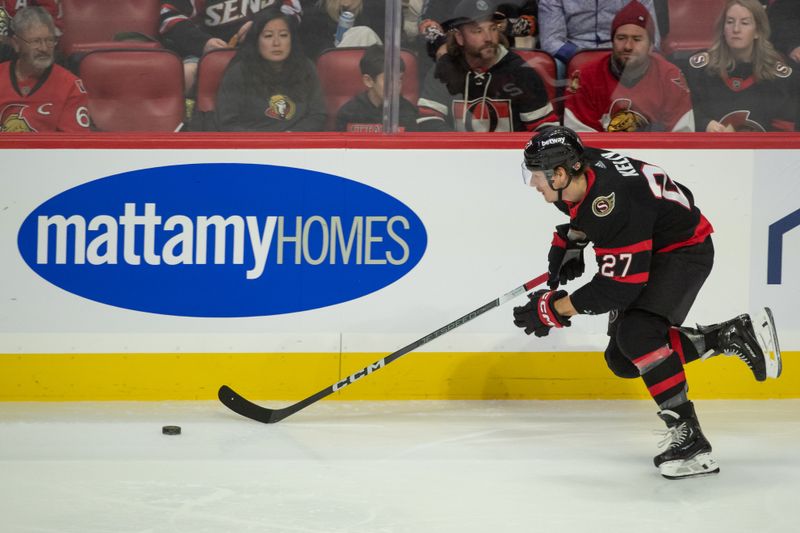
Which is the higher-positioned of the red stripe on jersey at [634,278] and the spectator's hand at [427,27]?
the spectator's hand at [427,27]

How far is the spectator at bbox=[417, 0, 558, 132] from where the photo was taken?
434 cm

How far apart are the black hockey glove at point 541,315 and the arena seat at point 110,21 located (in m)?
1.90

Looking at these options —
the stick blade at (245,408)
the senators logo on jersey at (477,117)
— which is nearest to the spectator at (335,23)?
the senators logo on jersey at (477,117)

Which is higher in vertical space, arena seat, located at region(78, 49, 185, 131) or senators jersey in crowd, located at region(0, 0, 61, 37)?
senators jersey in crowd, located at region(0, 0, 61, 37)

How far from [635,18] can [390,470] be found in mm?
2210

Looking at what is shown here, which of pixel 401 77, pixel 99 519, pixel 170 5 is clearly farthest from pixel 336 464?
pixel 170 5

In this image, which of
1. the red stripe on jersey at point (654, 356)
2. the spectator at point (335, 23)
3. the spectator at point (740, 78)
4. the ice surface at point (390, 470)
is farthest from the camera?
the spectator at point (740, 78)

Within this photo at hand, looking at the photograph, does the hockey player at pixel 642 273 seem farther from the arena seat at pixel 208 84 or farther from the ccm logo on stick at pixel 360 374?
the arena seat at pixel 208 84

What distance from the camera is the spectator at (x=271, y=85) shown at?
428 cm

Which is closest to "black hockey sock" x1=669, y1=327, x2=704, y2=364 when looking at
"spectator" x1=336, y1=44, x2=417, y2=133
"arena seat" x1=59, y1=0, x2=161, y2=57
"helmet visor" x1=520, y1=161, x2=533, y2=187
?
"helmet visor" x1=520, y1=161, x2=533, y2=187

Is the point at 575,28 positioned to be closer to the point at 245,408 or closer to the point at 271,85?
the point at 271,85

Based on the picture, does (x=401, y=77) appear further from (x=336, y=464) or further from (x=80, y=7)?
(x=336, y=464)

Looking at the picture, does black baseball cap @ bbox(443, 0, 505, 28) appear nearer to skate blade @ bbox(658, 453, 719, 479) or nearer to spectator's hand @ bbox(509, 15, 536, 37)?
spectator's hand @ bbox(509, 15, 536, 37)

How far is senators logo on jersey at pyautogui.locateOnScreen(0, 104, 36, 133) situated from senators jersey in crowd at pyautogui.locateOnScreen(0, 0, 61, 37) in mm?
305
